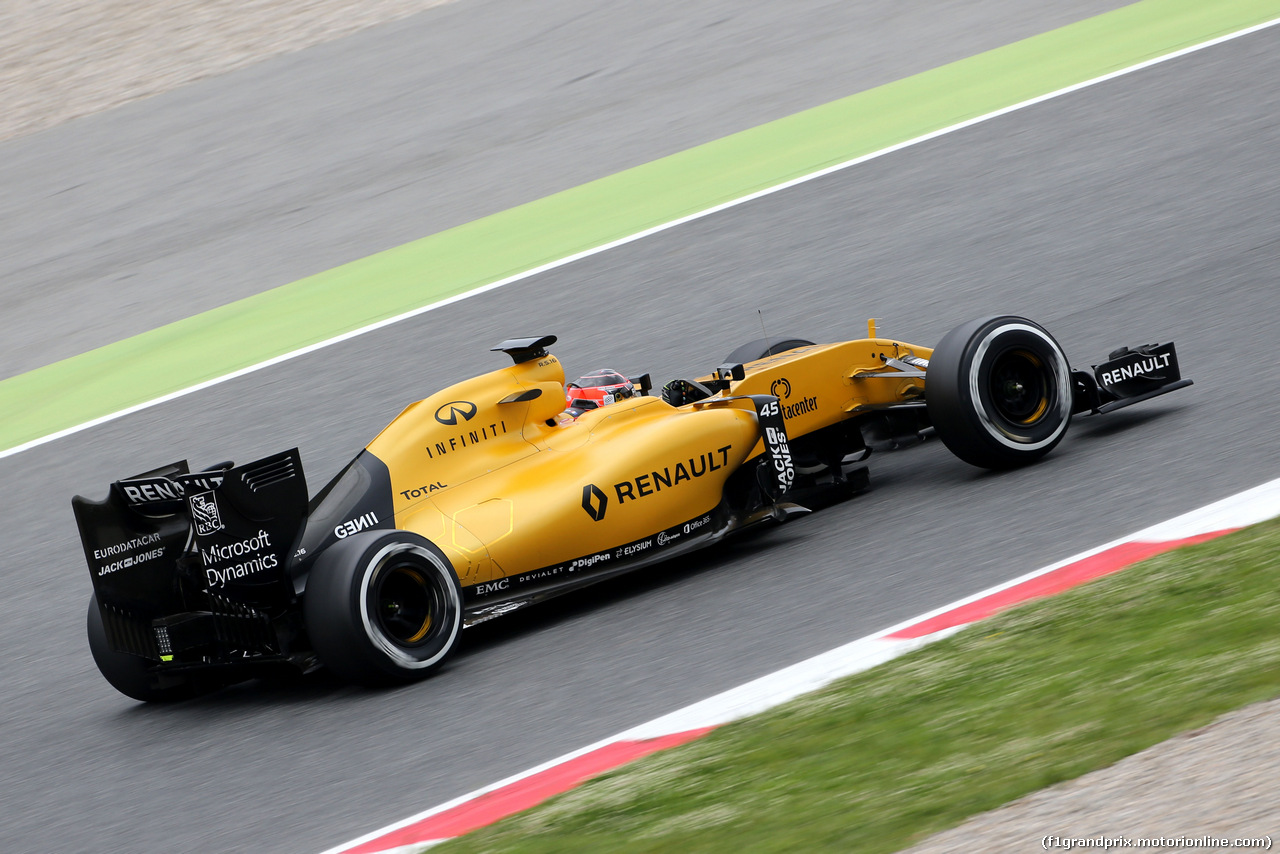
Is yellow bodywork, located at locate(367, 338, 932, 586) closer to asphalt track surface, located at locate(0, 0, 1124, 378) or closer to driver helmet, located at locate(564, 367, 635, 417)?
driver helmet, located at locate(564, 367, 635, 417)

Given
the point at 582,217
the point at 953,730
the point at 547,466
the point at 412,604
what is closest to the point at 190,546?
the point at 412,604

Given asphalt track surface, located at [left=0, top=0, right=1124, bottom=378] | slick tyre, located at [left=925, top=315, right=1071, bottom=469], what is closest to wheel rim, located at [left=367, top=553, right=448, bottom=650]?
slick tyre, located at [left=925, top=315, right=1071, bottom=469]

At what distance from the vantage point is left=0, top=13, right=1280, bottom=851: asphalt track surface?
5.73 m

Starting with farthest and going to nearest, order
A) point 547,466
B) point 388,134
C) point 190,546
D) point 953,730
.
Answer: point 388,134 < point 547,466 < point 190,546 < point 953,730

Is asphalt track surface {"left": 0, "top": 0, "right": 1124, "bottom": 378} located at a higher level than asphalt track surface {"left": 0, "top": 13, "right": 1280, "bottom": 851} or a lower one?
higher

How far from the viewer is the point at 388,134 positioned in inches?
630

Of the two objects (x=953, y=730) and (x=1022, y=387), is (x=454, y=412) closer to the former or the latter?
(x=1022, y=387)

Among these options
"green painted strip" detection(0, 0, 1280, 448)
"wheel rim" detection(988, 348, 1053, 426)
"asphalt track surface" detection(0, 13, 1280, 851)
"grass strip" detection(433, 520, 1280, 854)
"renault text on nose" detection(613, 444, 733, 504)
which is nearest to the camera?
"grass strip" detection(433, 520, 1280, 854)

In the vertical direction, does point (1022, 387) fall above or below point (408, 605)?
above

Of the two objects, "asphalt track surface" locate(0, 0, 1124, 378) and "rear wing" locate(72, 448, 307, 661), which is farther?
"asphalt track surface" locate(0, 0, 1124, 378)

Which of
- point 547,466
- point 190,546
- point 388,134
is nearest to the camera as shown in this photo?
point 190,546

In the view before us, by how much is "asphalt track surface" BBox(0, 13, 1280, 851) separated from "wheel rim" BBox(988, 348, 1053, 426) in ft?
0.94

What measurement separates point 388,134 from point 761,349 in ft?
26.9

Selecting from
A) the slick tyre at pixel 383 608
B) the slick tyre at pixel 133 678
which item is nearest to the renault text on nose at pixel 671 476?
the slick tyre at pixel 383 608
